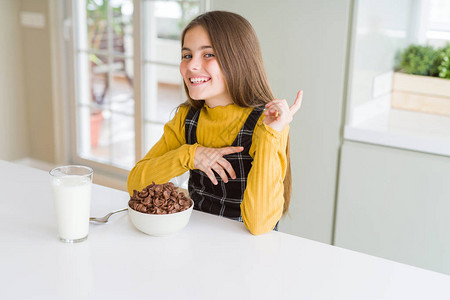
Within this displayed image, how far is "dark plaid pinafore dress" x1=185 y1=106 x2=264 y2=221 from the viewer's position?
1560 millimetres

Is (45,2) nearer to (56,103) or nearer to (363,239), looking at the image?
(56,103)

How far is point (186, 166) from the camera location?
1491 millimetres

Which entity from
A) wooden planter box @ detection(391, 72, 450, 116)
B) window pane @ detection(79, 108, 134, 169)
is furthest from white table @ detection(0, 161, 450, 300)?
window pane @ detection(79, 108, 134, 169)

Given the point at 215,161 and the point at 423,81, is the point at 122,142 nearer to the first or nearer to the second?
the point at 423,81

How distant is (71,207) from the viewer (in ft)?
3.91

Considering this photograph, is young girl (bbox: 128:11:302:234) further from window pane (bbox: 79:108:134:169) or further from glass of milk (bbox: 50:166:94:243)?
window pane (bbox: 79:108:134:169)

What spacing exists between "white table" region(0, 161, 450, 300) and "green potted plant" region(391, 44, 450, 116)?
1481mm

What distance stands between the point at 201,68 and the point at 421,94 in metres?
1.39

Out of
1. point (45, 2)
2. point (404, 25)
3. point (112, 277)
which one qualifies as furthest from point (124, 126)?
point (112, 277)

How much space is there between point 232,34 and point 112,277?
0.75 metres

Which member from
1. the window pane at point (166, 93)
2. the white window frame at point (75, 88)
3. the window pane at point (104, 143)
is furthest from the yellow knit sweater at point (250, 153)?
the window pane at point (166, 93)

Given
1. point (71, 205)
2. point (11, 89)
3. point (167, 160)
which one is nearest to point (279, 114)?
point (167, 160)

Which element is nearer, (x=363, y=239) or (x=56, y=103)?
(x=363, y=239)

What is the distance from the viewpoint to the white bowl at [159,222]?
1.20 metres
